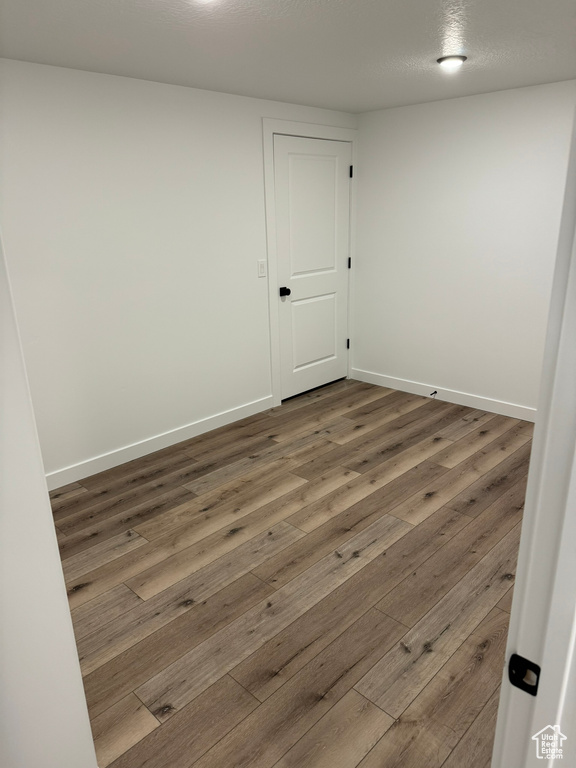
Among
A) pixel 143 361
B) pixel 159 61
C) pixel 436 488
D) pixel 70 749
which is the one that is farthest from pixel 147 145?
pixel 70 749

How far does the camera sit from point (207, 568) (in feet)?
8.42

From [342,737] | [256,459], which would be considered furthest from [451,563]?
[256,459]

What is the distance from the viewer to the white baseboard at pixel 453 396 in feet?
13.8

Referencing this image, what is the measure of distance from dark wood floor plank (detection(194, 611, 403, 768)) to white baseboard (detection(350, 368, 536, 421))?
2294 millimetres

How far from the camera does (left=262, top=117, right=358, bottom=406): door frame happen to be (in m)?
4.04

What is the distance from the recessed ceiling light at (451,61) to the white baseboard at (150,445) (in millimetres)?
2686

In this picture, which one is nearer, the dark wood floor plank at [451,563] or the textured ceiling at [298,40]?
the textured ceiling at [298,40]

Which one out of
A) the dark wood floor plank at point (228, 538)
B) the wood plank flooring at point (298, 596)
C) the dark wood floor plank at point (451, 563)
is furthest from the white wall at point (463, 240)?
the dark wood floor plank at point (228, 538)

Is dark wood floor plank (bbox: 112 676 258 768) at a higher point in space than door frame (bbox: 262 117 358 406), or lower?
lower

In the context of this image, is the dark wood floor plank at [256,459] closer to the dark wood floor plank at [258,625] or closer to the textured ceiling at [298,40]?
the dark wood floor plank at [258,625]

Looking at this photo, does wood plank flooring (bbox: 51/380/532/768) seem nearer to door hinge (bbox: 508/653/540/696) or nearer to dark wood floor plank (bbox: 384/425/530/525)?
dark wood floor plank (bbox: 384/425/530/525)

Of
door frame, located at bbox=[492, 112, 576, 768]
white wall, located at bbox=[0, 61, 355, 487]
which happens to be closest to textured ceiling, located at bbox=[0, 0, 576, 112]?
white wall, located at bbox=[0, 61, 355, 487]

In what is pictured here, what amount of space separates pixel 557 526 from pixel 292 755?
140cm

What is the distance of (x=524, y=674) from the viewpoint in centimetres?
83
